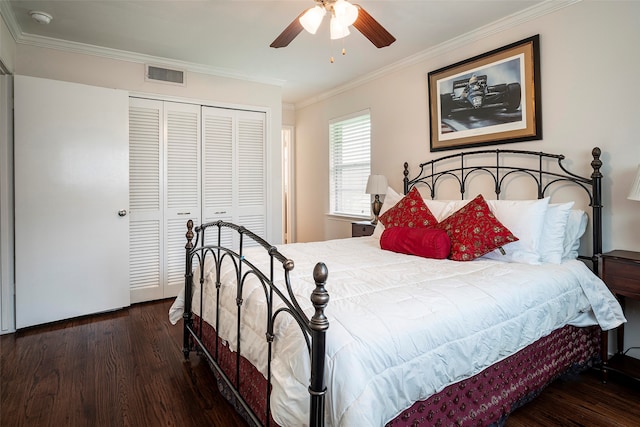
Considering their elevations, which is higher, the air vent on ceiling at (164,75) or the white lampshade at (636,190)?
the air vent on ceiling at (164,75)

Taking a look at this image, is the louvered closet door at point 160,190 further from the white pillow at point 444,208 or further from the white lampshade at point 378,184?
the white pillow at point 444,208

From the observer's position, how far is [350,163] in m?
4.65

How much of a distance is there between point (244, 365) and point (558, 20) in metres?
3.10

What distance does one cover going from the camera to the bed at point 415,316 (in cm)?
115

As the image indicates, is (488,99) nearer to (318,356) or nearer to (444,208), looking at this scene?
(444,208)

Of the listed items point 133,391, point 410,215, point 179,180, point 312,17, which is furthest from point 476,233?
point 179,180

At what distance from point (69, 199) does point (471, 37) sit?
12.5 ft

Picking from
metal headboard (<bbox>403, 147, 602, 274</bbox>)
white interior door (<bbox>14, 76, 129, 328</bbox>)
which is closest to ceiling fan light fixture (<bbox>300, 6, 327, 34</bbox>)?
metal headboard (<bbox>403, 147, 602, 274</bbox>)

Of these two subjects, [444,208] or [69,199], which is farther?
[69,199]

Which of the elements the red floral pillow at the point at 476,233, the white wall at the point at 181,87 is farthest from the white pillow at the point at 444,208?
the white wall at the point at 181,87

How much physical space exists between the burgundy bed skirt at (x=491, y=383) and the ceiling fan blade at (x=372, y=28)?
1.95 metres

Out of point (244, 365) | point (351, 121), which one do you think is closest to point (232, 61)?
point (351, 121)

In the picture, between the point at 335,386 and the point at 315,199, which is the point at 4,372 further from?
the point at 315,199

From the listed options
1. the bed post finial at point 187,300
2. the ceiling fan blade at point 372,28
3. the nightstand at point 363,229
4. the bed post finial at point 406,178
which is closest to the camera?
the ceiling fan blade at point 372,28
